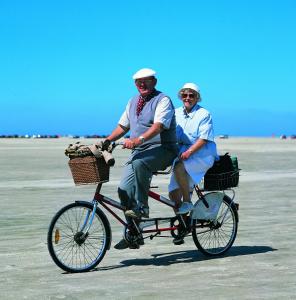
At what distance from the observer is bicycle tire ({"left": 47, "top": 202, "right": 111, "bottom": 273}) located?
783 cm

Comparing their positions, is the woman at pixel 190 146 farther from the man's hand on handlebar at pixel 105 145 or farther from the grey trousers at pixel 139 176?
the man's hand on handlebar at pixel 105 145

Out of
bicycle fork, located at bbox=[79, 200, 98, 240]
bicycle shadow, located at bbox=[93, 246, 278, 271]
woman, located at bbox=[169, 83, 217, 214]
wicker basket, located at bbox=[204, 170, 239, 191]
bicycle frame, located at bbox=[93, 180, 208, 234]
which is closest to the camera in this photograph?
bicycle fork, located at bbox=[79, 200, 98, 240]

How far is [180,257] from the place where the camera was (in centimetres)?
877

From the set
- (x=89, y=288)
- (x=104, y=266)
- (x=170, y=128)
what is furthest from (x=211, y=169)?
(x=89, y=288)

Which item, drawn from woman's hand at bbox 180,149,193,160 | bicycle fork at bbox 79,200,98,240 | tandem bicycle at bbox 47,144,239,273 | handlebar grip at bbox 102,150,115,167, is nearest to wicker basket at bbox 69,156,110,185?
handlebar grip at bbox 102,150,115,167

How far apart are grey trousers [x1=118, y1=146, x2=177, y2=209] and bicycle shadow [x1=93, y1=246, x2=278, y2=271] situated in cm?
67

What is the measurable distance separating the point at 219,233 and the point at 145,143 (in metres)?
1.64

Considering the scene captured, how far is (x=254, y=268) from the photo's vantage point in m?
7.99

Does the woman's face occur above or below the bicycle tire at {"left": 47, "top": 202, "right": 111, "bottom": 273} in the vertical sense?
above

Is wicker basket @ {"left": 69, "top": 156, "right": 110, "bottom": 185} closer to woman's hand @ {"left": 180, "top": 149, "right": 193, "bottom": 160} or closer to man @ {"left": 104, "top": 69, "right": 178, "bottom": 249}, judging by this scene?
man @ {"left": 104, "top": 69, "right": 178, "bottom": 249}

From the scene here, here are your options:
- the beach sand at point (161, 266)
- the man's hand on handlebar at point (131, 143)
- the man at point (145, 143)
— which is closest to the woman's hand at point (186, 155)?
the man at point (145, 143)

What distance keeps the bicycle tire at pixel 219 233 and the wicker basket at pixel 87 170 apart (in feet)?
5.20

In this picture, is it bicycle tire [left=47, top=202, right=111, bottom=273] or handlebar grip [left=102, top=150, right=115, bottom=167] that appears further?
bicycle tire [left=47, top=202, right=111, bottom=273]

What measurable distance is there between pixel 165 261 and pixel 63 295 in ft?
6.45
